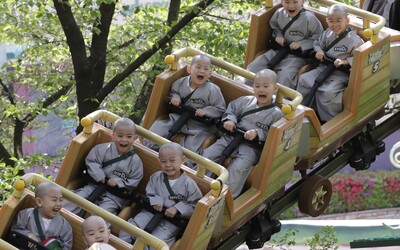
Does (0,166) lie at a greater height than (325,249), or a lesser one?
greater

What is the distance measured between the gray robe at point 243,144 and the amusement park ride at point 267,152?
8cm

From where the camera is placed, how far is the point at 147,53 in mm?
12188

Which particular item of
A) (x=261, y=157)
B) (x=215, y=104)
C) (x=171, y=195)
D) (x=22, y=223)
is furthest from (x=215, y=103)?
(x=22, y=223)

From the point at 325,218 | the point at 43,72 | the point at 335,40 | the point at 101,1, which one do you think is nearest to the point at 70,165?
the point at 335,40

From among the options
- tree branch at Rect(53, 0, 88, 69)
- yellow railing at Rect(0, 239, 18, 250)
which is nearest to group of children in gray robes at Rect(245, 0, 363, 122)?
tree branch at Rect(53, 0, 88, 69)

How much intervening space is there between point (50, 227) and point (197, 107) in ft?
5.84

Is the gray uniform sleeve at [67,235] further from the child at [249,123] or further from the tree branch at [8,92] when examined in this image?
the tree branch at [8,92]

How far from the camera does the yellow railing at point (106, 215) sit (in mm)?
7711

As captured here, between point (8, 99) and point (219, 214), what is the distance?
591 cm

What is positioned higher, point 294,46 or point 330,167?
point 294,46

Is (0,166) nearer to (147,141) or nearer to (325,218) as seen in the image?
(147,141)

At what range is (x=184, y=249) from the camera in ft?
27.1

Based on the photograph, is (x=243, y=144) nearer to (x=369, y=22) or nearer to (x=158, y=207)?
(x=158, y=207)

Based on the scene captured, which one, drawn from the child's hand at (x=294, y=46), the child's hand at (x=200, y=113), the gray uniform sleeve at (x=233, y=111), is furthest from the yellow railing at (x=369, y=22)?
the child's hand at (x=200, y=113)
